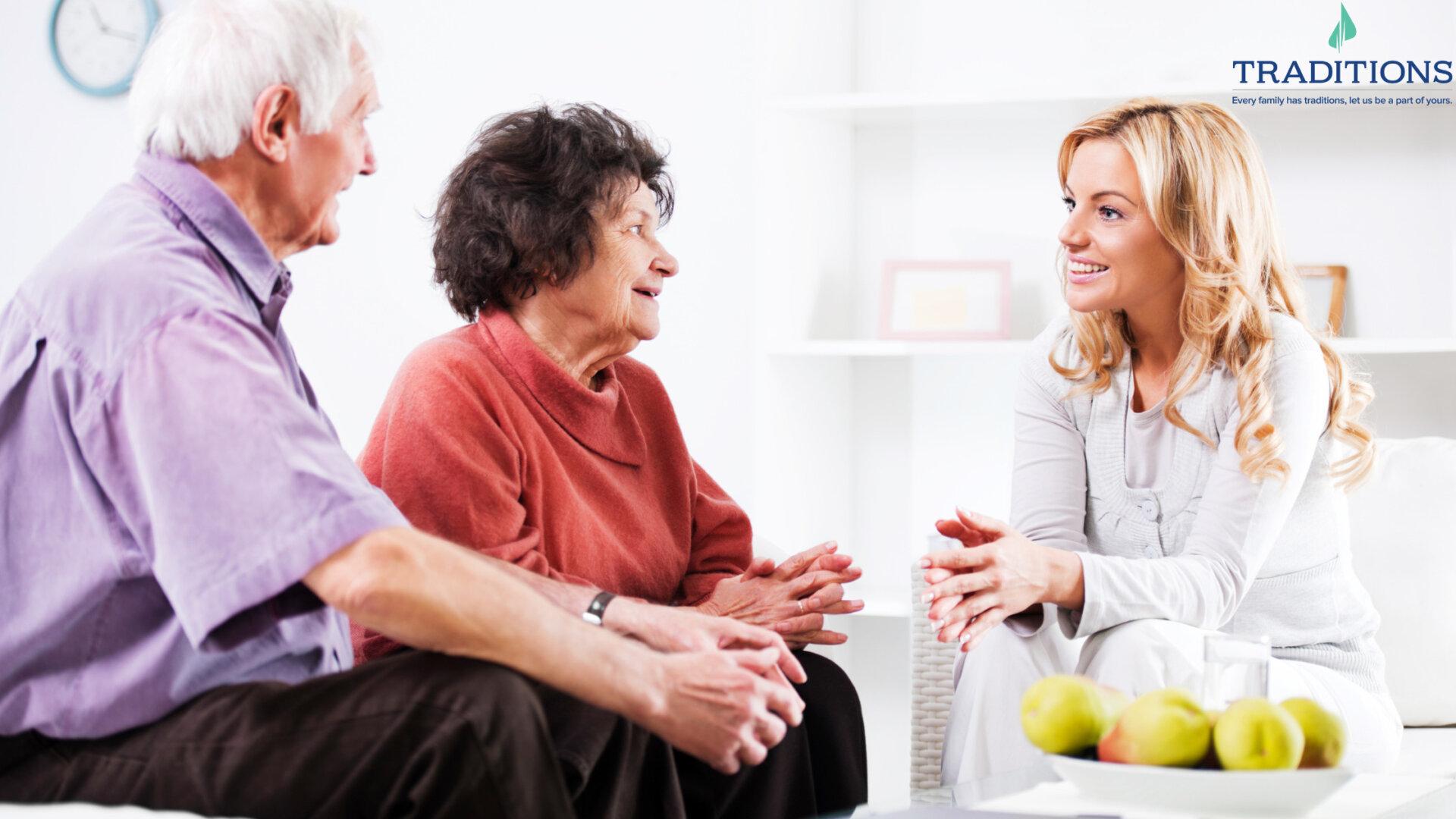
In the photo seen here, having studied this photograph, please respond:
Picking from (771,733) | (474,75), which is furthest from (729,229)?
(771,733)

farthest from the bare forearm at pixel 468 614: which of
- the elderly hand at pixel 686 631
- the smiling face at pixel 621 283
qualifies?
the smiling face at pixel 621 283

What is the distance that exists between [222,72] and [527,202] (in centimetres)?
53

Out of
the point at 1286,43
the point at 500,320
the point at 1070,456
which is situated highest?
the point at 1286,43

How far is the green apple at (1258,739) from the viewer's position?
94 cm

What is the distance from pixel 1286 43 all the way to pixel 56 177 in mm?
2914

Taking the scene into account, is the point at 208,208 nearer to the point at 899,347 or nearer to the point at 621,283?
the point at 621,283

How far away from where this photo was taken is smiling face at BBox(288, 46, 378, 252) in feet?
4.11

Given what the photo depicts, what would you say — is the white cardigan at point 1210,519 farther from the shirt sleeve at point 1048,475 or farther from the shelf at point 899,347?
the shelf at point 899,347

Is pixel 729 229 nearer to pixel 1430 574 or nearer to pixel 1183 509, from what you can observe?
pixel 1183 509

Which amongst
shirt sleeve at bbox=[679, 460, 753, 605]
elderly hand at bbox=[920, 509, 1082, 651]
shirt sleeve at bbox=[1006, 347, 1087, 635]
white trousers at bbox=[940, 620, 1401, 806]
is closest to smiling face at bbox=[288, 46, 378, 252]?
shirt sleeve at bbox=[679, 460, 753, 605]

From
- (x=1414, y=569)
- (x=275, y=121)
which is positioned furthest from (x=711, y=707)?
(x=1414, y=569)

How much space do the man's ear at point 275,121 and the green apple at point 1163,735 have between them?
0.96m

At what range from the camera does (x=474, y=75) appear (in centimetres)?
288

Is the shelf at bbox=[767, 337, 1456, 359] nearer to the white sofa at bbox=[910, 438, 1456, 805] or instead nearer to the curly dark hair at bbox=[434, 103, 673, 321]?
the white sofa at bbox=[910, 438, 1456, 805]
